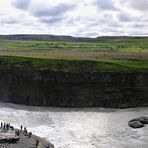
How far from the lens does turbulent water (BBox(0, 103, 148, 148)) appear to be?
255ft

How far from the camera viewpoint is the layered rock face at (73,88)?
120 meters

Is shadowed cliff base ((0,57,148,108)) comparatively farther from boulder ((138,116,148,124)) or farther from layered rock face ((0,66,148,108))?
boulder ((138,116,148,124))

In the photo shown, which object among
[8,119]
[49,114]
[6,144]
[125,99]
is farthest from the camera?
[125,99]

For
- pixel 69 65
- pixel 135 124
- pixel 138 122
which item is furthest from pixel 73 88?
pixel 135 124

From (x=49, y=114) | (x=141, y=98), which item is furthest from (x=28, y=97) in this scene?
(x=141, y=98)

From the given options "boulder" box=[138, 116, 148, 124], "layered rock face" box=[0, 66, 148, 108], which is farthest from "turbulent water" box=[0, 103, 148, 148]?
"layered rock face" box=[0, 66, 148, 108]

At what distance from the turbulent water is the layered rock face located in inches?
227

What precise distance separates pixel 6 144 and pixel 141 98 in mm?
64688

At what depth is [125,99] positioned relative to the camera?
120 metres

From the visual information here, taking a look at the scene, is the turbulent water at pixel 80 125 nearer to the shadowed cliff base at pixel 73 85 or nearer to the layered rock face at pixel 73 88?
the layered rock face at pixel 73 88

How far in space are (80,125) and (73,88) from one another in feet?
107

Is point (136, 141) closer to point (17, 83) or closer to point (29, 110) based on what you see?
point (29, 110)

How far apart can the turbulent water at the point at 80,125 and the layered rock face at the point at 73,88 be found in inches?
227

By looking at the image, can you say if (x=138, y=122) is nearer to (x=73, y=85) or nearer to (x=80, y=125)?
(x=80, y=125)
